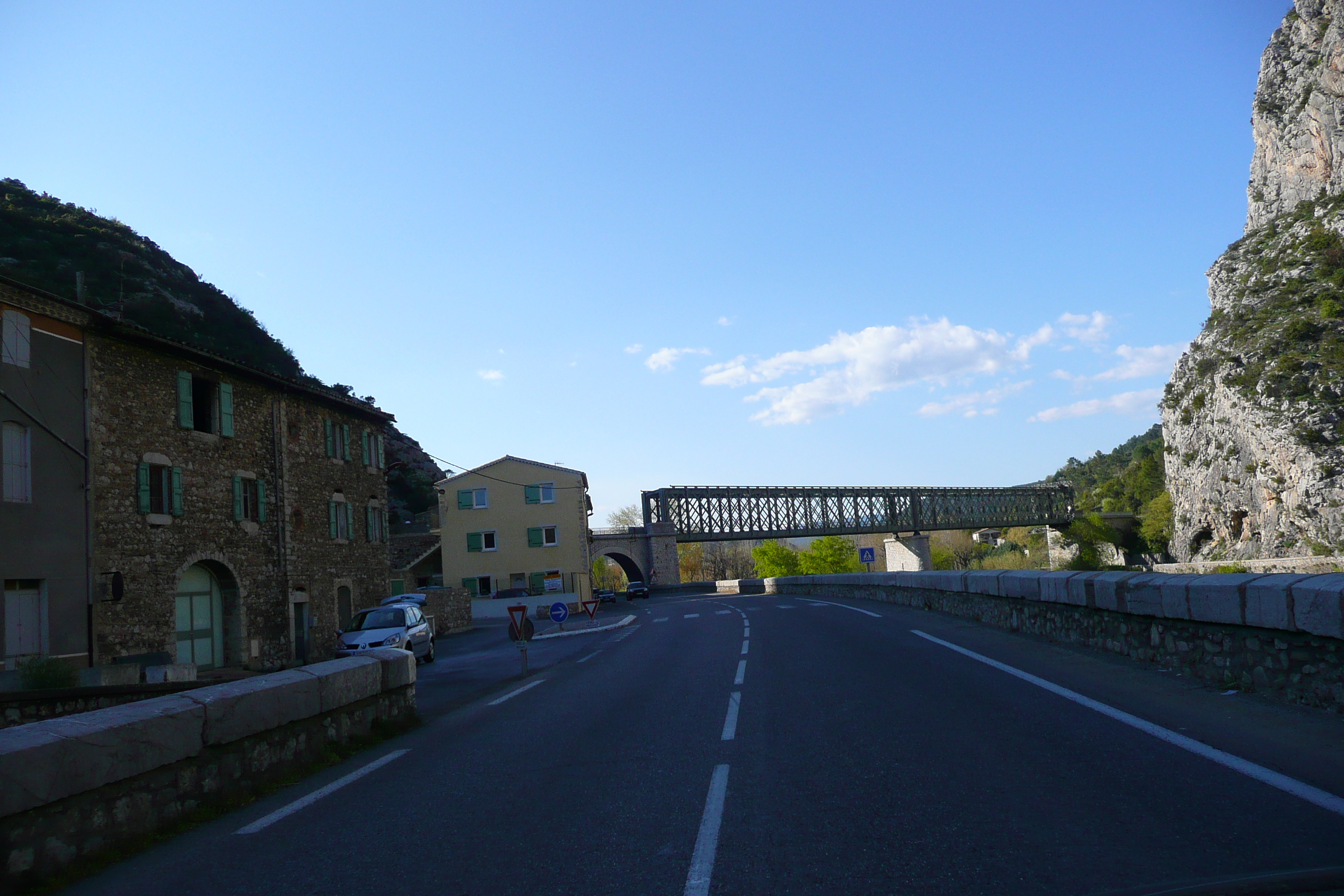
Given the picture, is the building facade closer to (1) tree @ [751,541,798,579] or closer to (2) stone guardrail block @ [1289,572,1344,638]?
(2) stone guardrail block @ [1289,572,1344,638]

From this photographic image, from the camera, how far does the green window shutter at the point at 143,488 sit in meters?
21.9

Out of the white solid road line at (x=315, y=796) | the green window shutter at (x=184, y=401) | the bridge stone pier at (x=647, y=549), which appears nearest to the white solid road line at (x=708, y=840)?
the white solid road line at (x=315, y=796)

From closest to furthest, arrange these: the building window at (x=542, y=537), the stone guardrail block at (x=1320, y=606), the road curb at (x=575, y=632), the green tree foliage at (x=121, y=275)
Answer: the stone guardrail block at (x=1320, y=606) < the road curb at (x=575, y=632) < the building window at (x=542, y=537) < the green tree foliage at (x=121, y=275)

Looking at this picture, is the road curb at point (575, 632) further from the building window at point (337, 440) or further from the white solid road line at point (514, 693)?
the white solid road line at point (514, 693)

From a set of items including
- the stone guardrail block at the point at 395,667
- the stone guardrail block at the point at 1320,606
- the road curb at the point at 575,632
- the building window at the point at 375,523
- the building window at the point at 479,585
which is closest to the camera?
the stone guardrail block at the point at 1320,606

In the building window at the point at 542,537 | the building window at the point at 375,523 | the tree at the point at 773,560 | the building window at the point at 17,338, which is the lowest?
the tree at the point at 773,560

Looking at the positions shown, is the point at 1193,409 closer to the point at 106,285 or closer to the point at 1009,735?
the point at 1009,735

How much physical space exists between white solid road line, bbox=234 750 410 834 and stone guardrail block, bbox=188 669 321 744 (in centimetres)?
74

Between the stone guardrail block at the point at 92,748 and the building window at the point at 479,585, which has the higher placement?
the stone guardrail block at the point at 92,748

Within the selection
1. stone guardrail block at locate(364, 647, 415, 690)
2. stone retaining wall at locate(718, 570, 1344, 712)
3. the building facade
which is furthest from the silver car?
stone retaining wall at locate(718, 570, 1344, 712)

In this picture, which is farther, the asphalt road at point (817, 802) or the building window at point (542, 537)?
the building window at point (542, 537)

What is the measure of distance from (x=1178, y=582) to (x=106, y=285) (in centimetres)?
7718

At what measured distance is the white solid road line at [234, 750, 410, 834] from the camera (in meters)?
6.34

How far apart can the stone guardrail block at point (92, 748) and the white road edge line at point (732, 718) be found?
15.0ft
